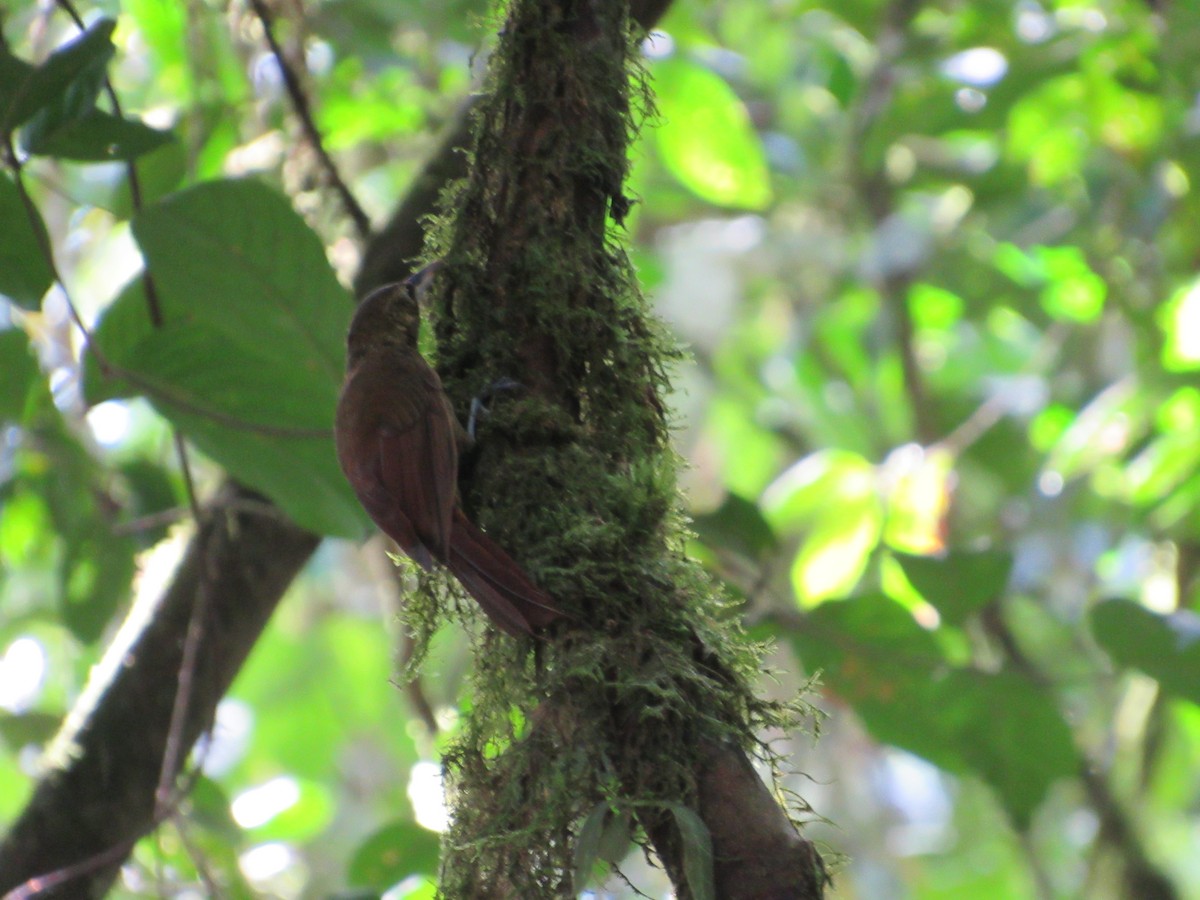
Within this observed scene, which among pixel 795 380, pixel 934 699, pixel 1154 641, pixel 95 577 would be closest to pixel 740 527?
pixel 934 699

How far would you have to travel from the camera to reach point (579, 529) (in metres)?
1.44

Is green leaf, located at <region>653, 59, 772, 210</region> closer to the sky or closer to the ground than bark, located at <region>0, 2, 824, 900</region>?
closer to the sky

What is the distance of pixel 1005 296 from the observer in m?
4.91

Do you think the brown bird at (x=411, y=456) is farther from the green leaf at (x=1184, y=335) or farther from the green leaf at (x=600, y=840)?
the green leaf at (x=1184, y=335)

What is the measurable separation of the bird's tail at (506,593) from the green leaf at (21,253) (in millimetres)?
937

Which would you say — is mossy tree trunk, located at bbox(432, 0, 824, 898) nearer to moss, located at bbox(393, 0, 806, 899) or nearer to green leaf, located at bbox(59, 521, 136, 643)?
moss, located at bbox(393, 0, 806, 899)

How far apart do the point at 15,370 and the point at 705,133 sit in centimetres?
238

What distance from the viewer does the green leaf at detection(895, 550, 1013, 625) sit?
7.49 feet

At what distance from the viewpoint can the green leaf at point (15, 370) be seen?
2.31 meters

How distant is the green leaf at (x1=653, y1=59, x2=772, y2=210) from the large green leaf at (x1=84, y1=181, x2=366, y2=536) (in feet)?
6.82

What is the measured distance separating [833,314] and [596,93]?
4.00 metres

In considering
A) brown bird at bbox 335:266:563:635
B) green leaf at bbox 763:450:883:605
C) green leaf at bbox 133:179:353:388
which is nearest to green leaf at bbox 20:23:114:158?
green leaf at bbox 133:179:353:388

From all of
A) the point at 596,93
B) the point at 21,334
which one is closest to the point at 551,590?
the point at 596,93

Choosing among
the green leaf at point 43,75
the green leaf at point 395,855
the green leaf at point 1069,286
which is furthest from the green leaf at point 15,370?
the green leaf at point 1069,286
